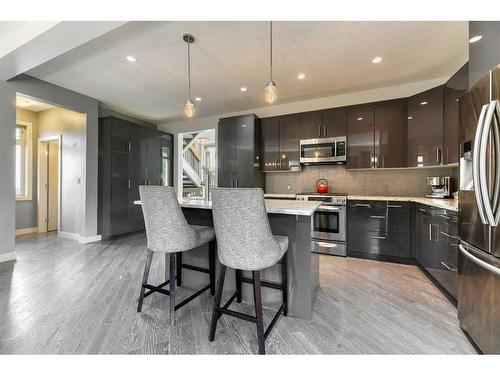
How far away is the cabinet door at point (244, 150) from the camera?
4207mm

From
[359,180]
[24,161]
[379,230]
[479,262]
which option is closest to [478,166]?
[479,262]

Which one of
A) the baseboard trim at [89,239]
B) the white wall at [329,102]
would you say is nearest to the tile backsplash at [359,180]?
the white wall at [329,102]

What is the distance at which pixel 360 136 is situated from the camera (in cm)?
362

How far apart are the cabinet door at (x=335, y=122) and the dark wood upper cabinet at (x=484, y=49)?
207 cm

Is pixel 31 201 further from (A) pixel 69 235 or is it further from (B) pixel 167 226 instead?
(B) pixel 167 226

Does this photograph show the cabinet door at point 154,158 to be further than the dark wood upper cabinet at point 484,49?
Yes

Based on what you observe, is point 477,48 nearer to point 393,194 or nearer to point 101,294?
point 393,194

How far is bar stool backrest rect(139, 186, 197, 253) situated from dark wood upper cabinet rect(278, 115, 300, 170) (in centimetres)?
286

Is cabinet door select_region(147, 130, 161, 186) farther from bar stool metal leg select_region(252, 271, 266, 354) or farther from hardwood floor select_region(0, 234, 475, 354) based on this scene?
bar stool metal leg select_region(252, 271, 266, 354)

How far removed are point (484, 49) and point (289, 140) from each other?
9.21ft

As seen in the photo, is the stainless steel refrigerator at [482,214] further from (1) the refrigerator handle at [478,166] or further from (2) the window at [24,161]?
(2) the window at [24,161]

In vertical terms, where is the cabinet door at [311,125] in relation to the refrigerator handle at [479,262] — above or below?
above

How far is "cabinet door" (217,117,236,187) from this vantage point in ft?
14.4
